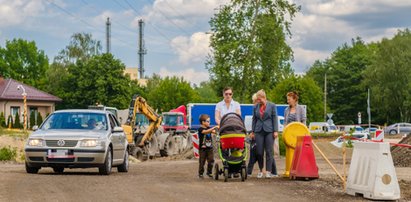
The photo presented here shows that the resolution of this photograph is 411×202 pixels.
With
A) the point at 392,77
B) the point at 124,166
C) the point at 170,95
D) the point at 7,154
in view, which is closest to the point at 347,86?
the point at 392,77

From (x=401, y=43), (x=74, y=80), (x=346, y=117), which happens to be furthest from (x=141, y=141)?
(x=346, y=117)

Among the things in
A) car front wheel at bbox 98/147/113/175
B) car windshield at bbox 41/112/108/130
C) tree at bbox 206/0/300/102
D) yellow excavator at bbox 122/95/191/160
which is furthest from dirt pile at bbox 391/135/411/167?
tree at bbox 206/0/300/102

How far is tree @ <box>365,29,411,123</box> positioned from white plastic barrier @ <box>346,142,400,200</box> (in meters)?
90.7

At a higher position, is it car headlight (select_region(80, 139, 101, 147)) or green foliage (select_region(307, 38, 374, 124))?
green foliage (select_region(307, 38, 374, 124))

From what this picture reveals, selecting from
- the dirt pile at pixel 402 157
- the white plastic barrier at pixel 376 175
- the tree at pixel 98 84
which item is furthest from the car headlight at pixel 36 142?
the tree at pixel 98 84

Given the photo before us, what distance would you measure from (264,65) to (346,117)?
5526cm

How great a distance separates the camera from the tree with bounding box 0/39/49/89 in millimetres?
124000

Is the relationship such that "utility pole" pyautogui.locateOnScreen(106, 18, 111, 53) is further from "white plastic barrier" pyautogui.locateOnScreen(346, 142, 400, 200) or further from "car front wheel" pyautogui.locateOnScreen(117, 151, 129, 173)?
"white plastic barrier" pyautogui.locateOnScreen(346, 142, 400, 200)

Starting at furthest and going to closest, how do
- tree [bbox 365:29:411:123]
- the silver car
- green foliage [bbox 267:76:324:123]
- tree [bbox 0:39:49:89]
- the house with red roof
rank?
tree [bbox 0:39:49:89], tree [bbox 365:29:411:123], green foliage [bbox 267:76:324:123], the house with red roof, the silver car

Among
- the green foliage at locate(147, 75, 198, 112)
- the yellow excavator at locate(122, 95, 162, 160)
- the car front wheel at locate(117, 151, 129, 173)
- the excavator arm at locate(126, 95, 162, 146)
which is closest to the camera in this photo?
the car front wheel at locate(117, 151, 129, 173)

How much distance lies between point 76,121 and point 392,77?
88.4 meters

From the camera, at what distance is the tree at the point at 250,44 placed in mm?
68688

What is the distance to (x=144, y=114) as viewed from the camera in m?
43.8

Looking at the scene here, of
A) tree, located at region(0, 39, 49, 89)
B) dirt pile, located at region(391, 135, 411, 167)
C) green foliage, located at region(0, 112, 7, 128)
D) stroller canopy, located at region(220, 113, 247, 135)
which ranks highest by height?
tree, located at region(0, 39, 49, 89)
